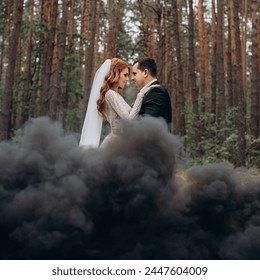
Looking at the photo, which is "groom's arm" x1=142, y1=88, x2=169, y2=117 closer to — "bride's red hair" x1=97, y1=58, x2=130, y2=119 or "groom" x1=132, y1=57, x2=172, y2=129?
"groom" x1=132, y1=57, x2=172, y2=129

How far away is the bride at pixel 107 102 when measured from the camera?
13.1ft

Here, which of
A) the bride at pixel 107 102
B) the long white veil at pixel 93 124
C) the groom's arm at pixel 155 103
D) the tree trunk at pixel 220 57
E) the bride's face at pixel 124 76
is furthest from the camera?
the tree trunk at pixel 220 57

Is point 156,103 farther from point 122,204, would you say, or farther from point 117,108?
point 122,204

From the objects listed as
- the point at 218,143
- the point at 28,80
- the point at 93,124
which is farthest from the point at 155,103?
the point at 28,80

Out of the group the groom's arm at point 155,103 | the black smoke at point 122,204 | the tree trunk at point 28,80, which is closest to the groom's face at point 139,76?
the groom's arm at point 155,103

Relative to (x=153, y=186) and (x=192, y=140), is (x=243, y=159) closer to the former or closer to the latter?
(x=192, y=140)

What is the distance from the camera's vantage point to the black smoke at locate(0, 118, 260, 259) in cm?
250

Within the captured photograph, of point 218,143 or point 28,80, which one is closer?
point 218,143

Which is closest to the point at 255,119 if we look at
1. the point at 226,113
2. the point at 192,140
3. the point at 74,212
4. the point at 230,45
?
the point at 226,113

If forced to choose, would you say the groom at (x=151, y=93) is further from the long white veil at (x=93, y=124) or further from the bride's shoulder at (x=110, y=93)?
the long white veil at (x=93, y=124)

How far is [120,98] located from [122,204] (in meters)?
1.63

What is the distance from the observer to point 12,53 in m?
9.56

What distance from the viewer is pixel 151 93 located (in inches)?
148

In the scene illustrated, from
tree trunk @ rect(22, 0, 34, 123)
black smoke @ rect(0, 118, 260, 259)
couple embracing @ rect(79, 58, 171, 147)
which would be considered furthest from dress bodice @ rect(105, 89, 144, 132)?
tree trunk @ rect(22, 0, 34, 123)
